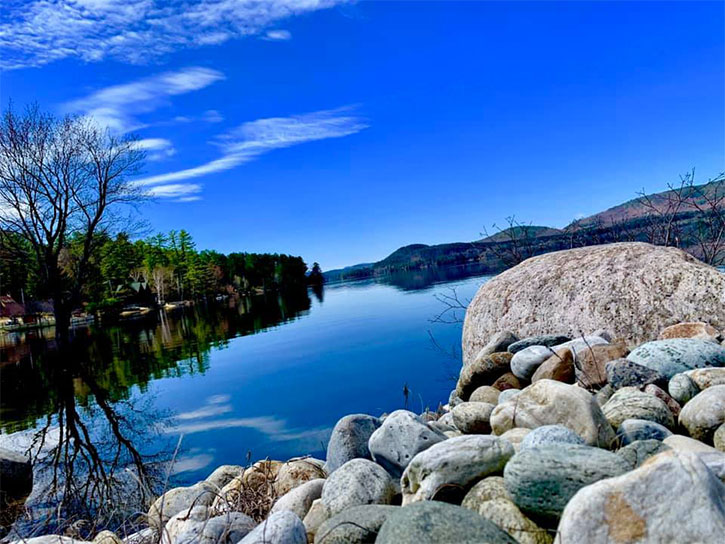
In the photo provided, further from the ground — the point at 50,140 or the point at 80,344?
the point at 50,140

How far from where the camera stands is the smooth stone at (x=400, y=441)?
3268mm

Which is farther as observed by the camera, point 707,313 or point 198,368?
point 198,368

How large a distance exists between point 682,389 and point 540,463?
1.88 metres

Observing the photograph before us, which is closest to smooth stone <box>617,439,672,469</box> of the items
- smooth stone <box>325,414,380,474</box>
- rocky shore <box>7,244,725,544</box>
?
rocky shore <box>7,244,725,544</box>

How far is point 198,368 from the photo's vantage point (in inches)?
567

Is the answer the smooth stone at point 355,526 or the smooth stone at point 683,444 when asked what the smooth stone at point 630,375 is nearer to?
the smooth stone at point 683,444

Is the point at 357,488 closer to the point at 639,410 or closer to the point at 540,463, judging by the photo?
the point at 540,463

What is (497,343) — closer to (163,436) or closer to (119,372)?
(163,436)

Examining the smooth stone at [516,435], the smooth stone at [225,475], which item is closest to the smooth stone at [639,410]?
the smooth stone at [516,435]

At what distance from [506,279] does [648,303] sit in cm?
196

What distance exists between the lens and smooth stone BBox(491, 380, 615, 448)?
2.92 meters

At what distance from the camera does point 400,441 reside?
3.33 meters

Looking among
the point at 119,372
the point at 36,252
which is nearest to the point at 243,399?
the point at 119,372

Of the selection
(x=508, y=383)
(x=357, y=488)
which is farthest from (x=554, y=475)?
(x=508, y=383)
